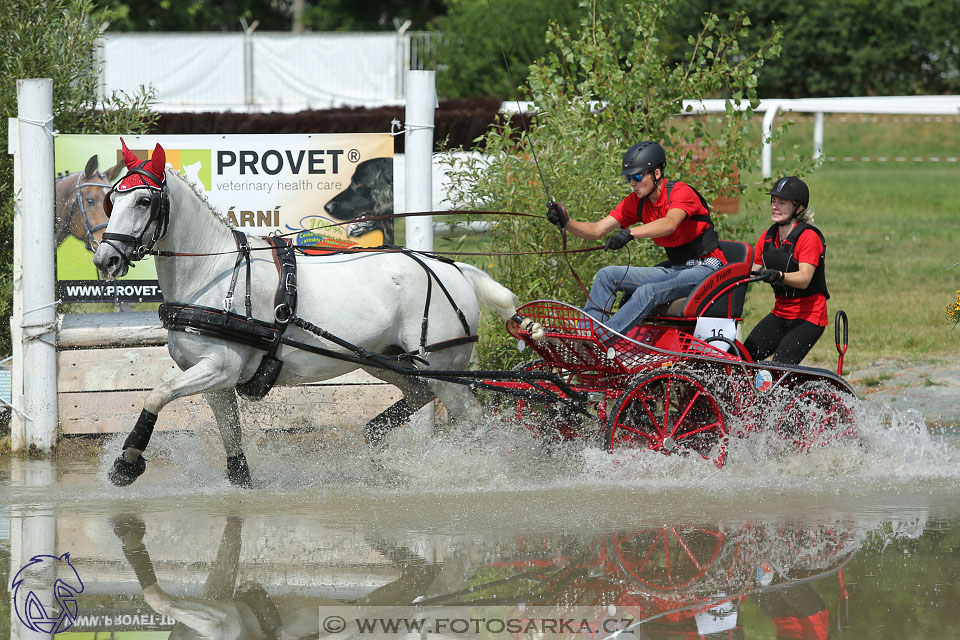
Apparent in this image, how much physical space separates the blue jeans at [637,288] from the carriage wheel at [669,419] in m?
0.37

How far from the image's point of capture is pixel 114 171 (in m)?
7.77

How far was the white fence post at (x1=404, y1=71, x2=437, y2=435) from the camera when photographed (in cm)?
781

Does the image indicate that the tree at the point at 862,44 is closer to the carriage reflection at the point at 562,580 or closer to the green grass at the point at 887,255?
the green grass at the point at 887,255

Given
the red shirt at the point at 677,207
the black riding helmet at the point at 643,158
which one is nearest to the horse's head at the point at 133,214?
the black riding helmet at the point at 643,158

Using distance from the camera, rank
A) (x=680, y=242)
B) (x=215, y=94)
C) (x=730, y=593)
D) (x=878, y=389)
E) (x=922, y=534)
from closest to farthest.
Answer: (x=730, y=593) → (x=922, y=534) → (x=680, y=242) → (x=878, y=389) → (x=215, y=94)

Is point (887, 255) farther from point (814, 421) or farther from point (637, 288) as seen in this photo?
point (637, 288)

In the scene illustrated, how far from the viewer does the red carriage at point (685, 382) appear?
657 centimetres

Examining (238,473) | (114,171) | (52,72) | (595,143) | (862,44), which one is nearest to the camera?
(238,473)

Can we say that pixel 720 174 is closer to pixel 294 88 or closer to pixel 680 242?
pixel 680 242

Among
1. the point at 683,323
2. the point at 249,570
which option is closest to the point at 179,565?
the point at 249,570

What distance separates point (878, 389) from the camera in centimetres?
934

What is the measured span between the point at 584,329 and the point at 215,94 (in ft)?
81.5

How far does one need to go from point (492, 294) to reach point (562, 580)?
92.6 inches

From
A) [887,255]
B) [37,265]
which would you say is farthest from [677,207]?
[887,255]
